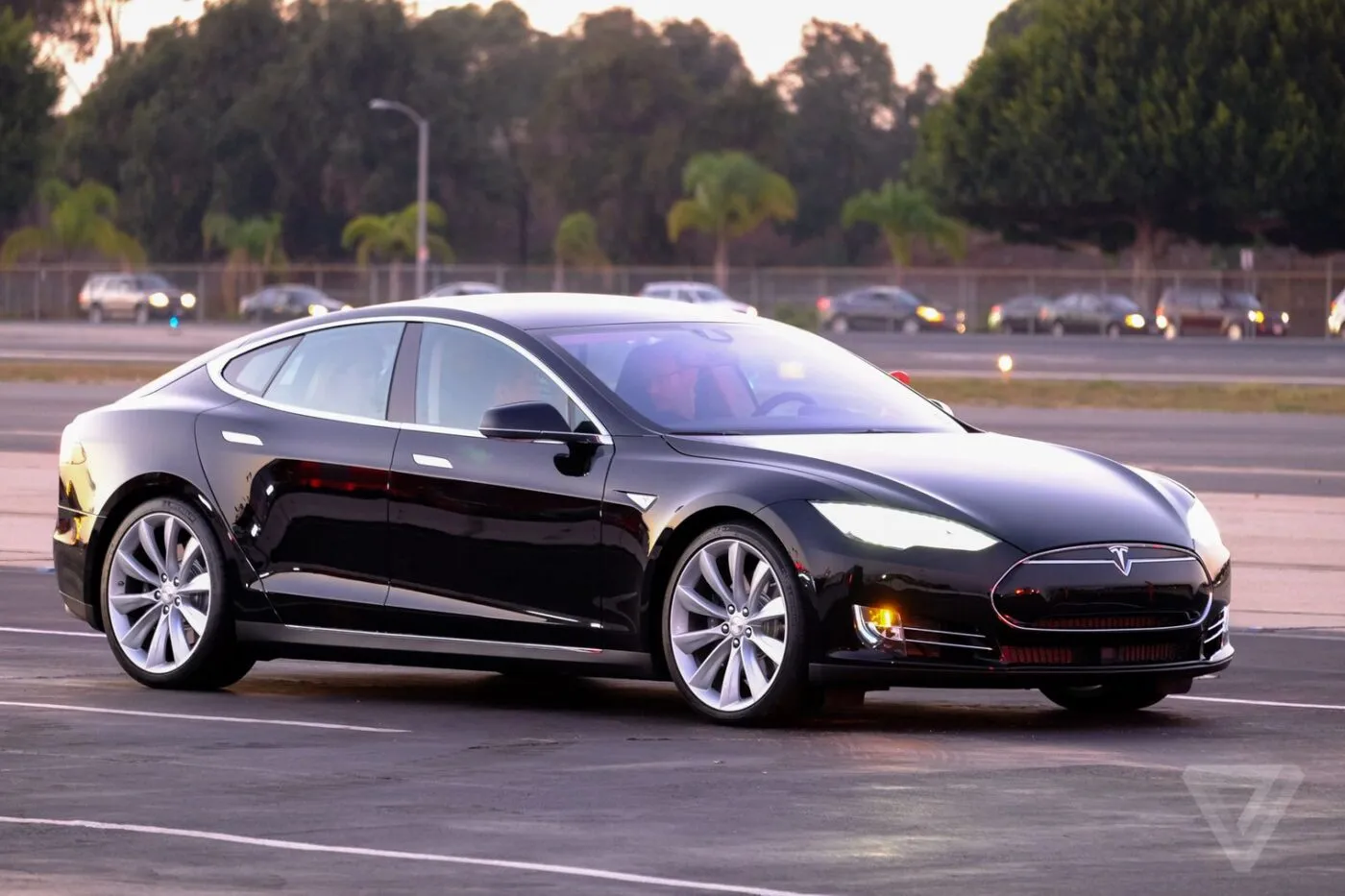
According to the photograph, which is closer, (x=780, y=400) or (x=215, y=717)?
(x=215, y=717)

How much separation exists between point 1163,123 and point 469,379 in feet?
232

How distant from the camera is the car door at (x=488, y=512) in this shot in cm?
973

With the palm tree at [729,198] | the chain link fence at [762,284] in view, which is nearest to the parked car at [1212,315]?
the chain link fence at [762,284]

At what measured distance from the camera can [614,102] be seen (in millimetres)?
113125

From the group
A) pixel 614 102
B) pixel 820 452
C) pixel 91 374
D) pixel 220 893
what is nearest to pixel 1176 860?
pixel 220 893

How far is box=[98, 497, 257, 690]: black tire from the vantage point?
34.5 feet

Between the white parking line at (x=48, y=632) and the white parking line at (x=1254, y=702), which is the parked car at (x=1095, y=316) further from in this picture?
the white parking line at (x=1254, y=702)

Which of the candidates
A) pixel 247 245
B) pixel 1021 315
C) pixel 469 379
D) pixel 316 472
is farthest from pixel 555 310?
pixel 247 245

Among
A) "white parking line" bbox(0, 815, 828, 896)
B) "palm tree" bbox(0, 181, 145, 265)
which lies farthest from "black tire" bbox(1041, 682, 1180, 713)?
"palm tree" bbox(0, 181, 145, 265)

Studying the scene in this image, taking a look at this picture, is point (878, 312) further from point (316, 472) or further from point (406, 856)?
point (406, 856)

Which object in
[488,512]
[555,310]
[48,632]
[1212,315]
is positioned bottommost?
[1212,315]

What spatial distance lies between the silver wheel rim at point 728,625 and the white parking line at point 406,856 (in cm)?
254

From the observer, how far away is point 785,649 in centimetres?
920

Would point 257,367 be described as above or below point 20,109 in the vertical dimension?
below
